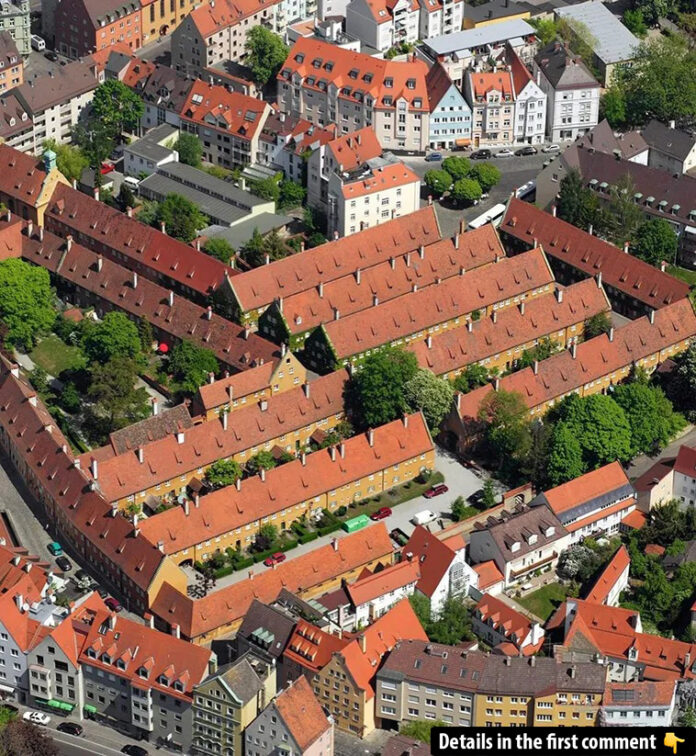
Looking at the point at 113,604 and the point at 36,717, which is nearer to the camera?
the point at 36,717

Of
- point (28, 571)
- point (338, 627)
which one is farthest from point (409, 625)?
point (28, 571)

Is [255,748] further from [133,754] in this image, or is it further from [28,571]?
[28,571]

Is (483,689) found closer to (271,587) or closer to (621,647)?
(621,647)

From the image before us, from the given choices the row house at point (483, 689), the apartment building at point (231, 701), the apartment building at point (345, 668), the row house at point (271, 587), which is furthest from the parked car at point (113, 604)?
the row house at point (483, 689)

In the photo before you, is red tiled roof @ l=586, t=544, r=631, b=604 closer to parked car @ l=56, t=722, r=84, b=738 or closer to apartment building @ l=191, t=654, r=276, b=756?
apartment building @ l=191, t=654, r=276, b=756

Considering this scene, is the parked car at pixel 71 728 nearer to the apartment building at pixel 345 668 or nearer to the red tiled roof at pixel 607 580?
the apartment building at pixel 345 668

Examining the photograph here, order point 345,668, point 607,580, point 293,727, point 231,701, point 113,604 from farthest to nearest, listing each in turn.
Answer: point 607,580 < point 113,604 < point 345,668 < point 231,701 < point 293,727

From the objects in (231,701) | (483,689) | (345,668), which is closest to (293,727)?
(231,701)
